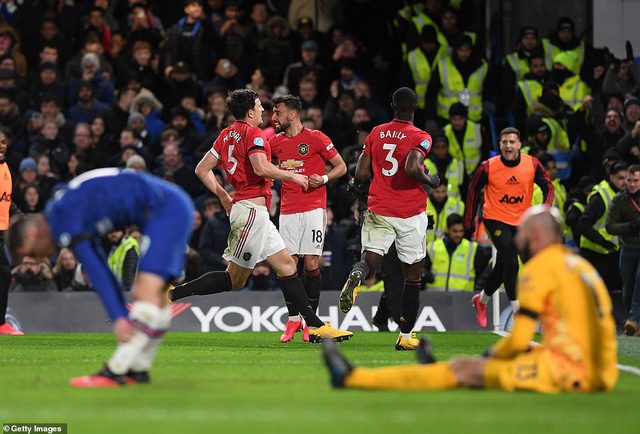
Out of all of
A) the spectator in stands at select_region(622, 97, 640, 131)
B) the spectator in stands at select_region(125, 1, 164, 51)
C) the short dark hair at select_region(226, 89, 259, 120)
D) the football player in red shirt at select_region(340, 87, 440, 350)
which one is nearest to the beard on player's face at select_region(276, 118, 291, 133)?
the short dark hair at select_region(226, 89, 259, 120)

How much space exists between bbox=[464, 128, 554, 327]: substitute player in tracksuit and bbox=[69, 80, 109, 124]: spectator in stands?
841cm

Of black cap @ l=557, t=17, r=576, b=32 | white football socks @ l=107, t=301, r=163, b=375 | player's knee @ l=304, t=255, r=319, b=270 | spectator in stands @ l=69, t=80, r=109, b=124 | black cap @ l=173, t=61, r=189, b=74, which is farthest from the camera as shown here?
black cap @ l=173, t=61, r=189, b=74

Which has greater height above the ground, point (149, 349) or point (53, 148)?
point (53, 148)

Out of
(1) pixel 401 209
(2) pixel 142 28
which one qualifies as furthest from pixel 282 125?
(2) pixel 142 28

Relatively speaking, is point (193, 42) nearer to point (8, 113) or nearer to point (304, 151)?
point (8, 113)

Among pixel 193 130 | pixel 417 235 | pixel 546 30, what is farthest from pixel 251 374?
pixel 546 30

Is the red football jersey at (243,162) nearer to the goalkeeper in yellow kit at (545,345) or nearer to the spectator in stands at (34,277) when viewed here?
the goalkeeper in yellow kit at (545,345)

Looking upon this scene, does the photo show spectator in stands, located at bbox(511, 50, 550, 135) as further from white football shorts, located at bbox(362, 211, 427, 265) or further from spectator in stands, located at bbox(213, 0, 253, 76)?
white football shorts, located at bbox(362, 211, 427, 265)

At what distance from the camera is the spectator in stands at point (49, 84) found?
64.0ft

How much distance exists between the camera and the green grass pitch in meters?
5.55

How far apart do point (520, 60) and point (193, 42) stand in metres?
5.57

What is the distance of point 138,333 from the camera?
6723mm

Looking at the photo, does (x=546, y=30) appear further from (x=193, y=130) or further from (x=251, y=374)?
(x=251, y=374)

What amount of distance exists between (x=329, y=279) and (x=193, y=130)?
3.91 m
